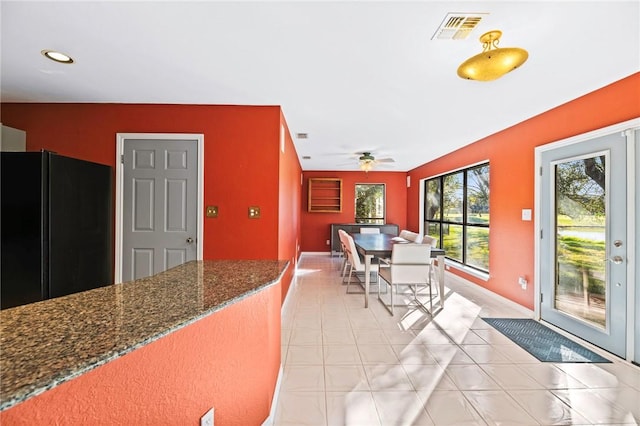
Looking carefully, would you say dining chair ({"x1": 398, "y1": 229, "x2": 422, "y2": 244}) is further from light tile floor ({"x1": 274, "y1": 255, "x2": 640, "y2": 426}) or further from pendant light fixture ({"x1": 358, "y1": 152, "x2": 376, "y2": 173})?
light tile floor ({"x1": 274, "y1": 255, "x2": 640, "y2": 426})

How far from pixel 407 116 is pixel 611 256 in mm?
2395

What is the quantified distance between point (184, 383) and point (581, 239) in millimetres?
3608

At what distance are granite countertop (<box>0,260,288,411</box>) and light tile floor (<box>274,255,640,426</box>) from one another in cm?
110

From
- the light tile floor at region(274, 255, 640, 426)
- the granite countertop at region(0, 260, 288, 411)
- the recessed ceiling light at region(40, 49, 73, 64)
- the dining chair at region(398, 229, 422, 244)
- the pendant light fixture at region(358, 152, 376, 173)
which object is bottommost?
the light tile floor at region(274, 255, 640, 426)

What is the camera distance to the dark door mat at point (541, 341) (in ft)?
8.33

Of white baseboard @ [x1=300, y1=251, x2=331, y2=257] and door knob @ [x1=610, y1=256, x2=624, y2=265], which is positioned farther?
white baseboard @ [x1=300, y1=251, x2=331, y2=257]

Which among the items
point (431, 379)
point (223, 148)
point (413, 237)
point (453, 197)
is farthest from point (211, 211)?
point (453, 197)

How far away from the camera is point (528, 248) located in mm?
3539

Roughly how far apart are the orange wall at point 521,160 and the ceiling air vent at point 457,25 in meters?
1.74

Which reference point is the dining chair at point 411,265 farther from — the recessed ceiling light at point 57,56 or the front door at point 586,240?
the recessed ceiling light at point 57,56

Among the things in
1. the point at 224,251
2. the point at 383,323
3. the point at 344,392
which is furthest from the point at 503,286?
the point at 224,251

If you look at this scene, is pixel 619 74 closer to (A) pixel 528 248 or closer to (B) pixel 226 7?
(A) pixel 528 248

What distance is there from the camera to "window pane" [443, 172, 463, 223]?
5.61m

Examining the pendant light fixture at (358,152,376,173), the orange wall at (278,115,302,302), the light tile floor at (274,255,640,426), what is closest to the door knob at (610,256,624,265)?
the light tile floor at (274,255,640,426)
